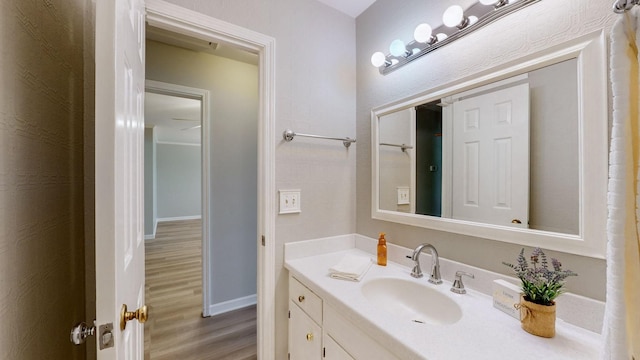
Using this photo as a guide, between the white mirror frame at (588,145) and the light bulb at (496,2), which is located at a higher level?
the light bulb at (496,2)

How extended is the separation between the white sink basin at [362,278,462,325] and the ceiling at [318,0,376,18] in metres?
1.66

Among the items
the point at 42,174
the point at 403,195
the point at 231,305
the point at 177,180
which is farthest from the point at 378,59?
the point at 177,180

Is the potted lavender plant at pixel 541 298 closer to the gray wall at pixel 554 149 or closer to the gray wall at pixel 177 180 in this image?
the gray wall at pixel 554 149

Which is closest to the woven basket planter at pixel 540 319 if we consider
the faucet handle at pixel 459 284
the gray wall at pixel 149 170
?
the faucet handle at pixel 459 284

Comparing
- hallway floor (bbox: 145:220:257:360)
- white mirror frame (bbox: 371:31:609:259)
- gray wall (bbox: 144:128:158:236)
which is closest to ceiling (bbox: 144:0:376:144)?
gray wall (bbox: 144:128:158:236)

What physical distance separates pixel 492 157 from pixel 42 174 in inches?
59.0

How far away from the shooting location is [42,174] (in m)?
0.65

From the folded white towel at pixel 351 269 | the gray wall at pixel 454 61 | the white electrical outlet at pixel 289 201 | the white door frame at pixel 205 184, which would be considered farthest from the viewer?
the white door frame at pixel 205 184

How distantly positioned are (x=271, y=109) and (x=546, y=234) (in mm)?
1342

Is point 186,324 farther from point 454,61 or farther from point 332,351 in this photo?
point 454,61

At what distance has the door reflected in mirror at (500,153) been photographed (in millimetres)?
872

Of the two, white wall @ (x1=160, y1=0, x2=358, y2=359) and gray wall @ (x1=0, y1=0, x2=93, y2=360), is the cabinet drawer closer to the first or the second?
white wall @ (x1=160, y1=0, x2=358, y2=359)

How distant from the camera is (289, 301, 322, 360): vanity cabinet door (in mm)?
1170

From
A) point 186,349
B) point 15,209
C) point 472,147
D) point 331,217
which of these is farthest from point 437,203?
point 186,349
